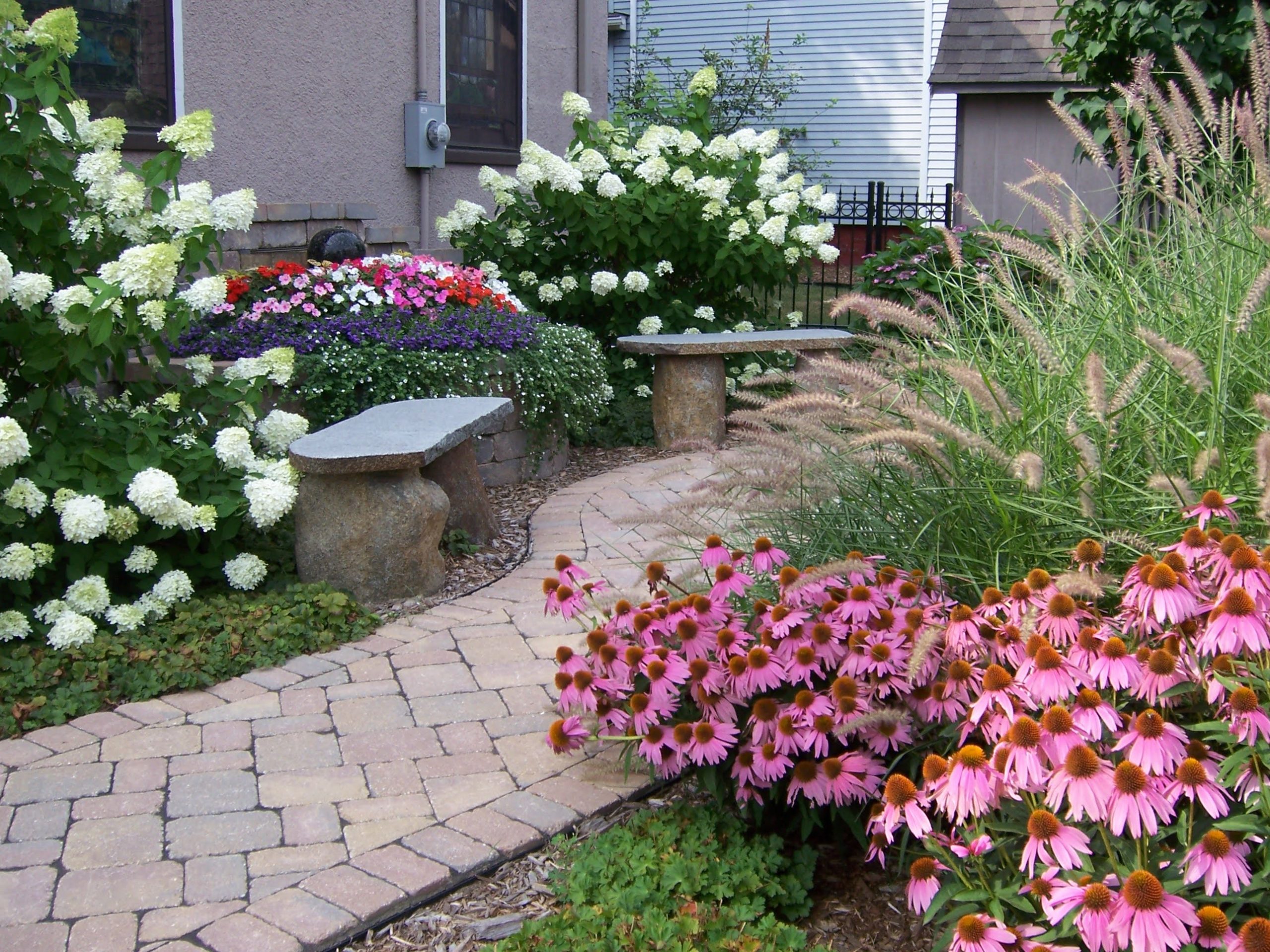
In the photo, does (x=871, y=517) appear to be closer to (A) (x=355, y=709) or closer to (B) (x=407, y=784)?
(B) (x=407, y=784)

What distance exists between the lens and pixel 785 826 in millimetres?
2730

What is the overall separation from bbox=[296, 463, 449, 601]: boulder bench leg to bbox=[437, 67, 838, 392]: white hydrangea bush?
3.46 meters

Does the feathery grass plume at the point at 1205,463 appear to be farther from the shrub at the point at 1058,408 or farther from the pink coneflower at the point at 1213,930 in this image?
the pink coneflower at the point at 1213,930

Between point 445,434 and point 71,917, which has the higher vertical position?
point 445,434

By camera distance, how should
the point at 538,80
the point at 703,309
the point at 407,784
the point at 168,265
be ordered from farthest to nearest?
the point at 538,80 → the point at 703,309 → the point at 168,265 → the point at 407,784

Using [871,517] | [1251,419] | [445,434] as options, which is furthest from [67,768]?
[1251,419]

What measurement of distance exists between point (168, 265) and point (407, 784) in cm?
174

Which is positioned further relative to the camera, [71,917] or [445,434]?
[445,434]

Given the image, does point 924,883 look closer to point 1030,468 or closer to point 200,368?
point 1030,468

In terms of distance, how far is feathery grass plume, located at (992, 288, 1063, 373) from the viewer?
94.3 inches

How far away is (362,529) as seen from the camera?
4.20m

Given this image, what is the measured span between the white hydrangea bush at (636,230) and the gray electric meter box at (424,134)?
1.38 ft

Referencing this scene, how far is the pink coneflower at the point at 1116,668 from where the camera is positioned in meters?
1.97

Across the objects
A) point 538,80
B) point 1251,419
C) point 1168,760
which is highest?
point 538,80
